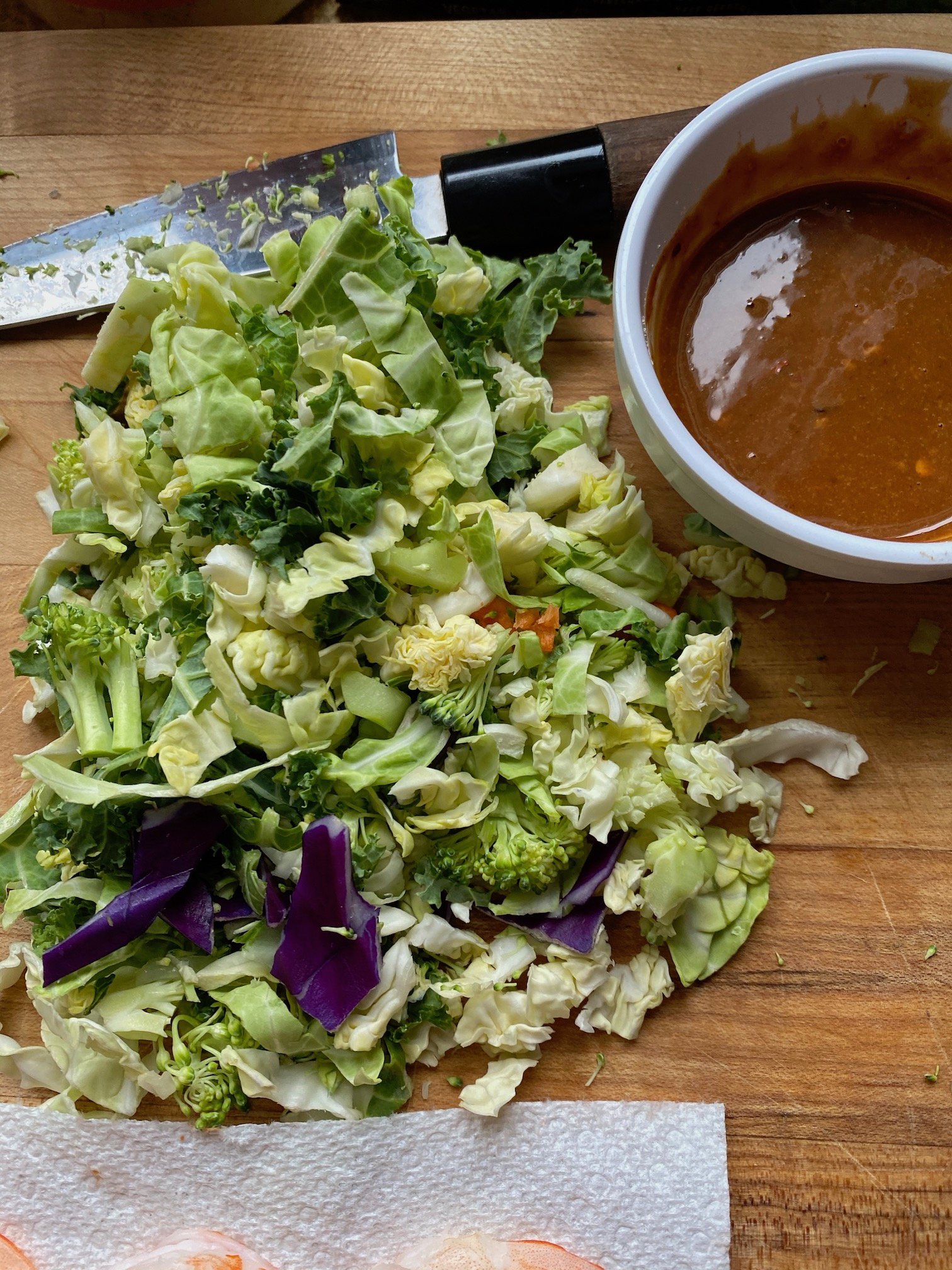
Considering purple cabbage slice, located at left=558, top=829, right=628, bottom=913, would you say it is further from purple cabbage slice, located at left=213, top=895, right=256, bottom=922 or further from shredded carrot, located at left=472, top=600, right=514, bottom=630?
purple cabbage slice, located at left=213, top=895, right=256, bottom=922

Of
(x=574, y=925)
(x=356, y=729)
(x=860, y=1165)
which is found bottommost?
(x=860, y=1165)

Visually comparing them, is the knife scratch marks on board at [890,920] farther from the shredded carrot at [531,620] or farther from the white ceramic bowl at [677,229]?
the shredded carrot at [531,620]

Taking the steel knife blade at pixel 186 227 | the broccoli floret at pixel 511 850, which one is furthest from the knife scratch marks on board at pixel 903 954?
the steel knife blade at pixel 186 227

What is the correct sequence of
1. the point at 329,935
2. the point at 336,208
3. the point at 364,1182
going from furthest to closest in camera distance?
1. the point at 336,208
2. the point at 364,1182
3. the point at 329,935

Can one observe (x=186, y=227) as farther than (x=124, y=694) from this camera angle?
Yes

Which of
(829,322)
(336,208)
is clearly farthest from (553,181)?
(829,322)

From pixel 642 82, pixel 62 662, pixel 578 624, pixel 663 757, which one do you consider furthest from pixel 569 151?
pixel 62 662

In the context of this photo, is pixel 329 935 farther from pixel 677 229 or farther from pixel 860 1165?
pixel 677 229
